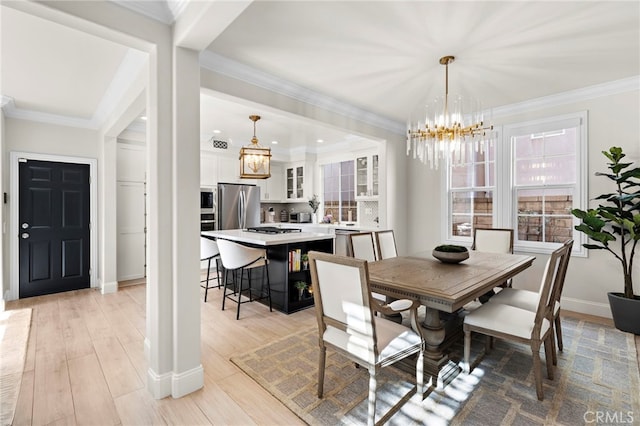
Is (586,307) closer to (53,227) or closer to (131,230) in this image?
(131,230)

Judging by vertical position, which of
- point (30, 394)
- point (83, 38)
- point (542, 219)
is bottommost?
point (30, 394)

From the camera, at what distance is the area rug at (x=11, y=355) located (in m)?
1.96

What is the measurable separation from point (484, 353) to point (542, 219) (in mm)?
2260

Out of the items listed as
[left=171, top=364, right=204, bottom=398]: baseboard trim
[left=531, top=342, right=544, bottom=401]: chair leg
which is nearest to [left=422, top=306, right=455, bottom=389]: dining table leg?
[left=531, top=342, right=544, bottom=401]: chair leg

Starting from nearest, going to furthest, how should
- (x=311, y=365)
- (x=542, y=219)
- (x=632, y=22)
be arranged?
(x=632, y=22)
(x=311, y=365)
(x=542, y=219)

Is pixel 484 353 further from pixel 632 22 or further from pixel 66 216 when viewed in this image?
pixel 66 216

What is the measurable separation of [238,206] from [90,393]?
14.2ft

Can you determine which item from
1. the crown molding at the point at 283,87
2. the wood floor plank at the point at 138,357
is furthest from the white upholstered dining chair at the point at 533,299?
the wood floor plank at the point at 138,357

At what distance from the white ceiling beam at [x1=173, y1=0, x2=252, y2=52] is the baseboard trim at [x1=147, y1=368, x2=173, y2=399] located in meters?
2.21

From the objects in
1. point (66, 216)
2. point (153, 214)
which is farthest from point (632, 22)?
point (66, 216)

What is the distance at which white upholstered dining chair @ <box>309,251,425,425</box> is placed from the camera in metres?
1.68

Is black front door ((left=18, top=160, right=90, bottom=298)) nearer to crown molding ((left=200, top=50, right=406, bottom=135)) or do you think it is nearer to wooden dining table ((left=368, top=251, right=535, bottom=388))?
crown molding ((left=200, top=50, right=406, bottom=135))

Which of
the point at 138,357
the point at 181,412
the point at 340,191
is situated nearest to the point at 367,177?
the point at 340,191

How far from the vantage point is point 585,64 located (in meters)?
2.91
